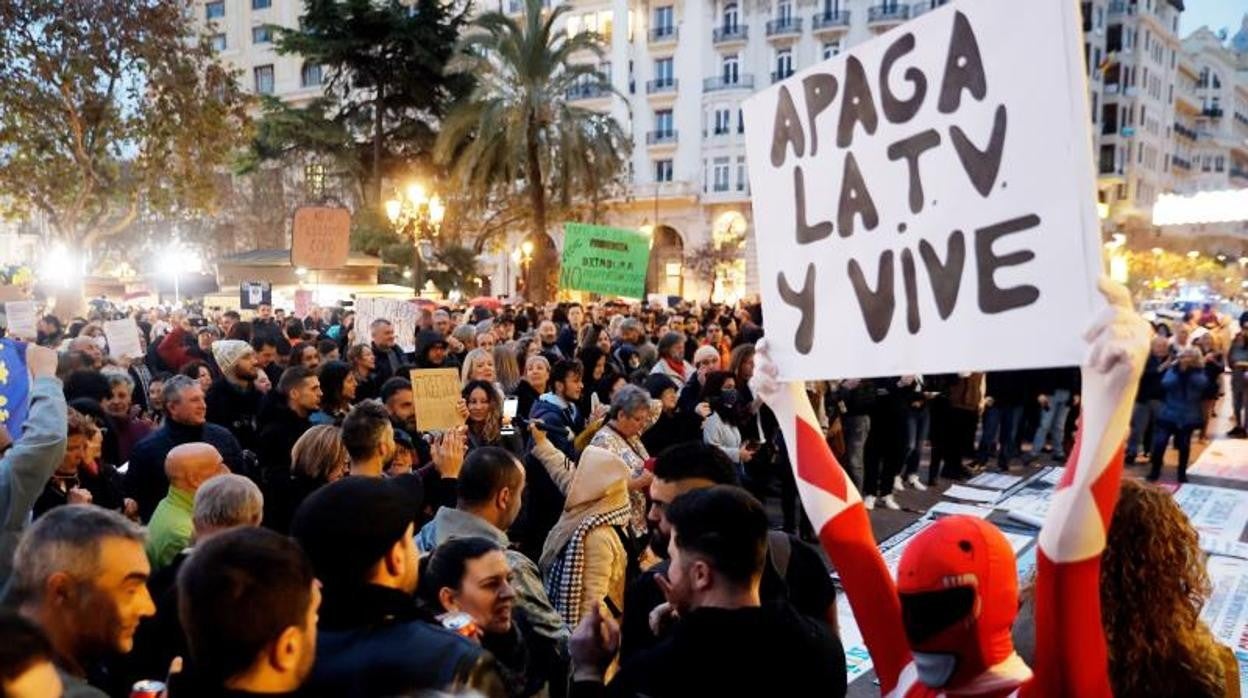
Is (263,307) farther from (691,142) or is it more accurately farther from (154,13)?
(691,142)

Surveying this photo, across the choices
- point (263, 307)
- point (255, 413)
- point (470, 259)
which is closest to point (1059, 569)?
point (255, 413)

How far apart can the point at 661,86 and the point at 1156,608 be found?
160 feet

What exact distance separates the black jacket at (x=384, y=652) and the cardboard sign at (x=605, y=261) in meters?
10.7

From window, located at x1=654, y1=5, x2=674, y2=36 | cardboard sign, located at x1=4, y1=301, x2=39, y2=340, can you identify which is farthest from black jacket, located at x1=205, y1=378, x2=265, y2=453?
window, located at x1=654, y1=5, x2=674, y2=36

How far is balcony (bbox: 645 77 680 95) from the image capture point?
48.1m

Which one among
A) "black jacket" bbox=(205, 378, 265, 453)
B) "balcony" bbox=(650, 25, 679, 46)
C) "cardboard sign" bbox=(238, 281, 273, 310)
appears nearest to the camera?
"black jacket" bbox=(205, 378, 265, 453)

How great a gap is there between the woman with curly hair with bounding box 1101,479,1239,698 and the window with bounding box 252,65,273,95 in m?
59.1

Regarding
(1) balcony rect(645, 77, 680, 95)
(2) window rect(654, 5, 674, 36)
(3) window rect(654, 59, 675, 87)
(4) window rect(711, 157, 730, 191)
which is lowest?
(4) window rect(711, 157, 730, 191)

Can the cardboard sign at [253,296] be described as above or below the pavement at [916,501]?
above

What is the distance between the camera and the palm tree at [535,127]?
22.1 meters

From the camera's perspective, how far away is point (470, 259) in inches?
1192

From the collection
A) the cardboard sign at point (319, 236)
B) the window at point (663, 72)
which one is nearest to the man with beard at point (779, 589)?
the cardboard sign at point (319, 236)

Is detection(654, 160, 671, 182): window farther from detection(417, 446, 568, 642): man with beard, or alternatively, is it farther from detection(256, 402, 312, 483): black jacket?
detection(417, 446, 568, 642): man with beard

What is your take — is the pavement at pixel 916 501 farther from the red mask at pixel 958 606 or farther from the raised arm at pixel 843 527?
the red mask at pixel 958 606
